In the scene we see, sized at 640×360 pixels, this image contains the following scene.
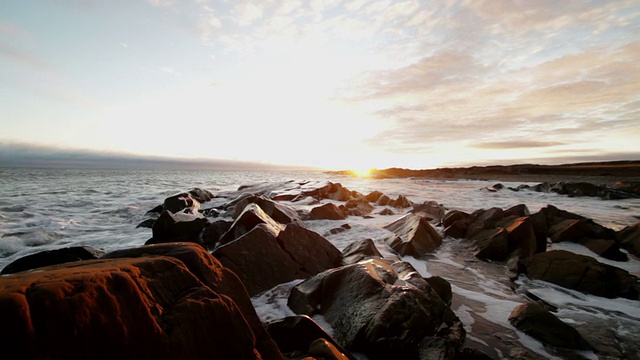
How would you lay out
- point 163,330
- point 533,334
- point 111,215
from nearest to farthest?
point 163,330 < point 533,334 < point 111,215

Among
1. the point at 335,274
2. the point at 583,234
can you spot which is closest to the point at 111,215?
the point at 335,274

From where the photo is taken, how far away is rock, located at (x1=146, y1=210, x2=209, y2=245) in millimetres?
8133

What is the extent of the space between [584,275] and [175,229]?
10002 mm

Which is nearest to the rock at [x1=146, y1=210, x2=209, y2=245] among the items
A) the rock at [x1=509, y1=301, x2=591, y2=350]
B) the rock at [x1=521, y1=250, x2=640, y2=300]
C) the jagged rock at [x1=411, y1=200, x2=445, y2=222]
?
the rock at [x1=509, y1=301, x2=591, y2=350]

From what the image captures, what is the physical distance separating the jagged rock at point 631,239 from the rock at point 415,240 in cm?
505

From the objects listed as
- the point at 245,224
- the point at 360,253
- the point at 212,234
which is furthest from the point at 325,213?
the point at 360,253

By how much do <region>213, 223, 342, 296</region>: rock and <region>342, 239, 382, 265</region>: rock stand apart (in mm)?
226

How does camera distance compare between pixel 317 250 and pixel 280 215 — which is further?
pixel 280 215

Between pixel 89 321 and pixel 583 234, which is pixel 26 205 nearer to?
pixel 89 321

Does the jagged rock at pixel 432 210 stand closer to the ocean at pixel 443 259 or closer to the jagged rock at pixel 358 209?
the ocean at pixel 443 259

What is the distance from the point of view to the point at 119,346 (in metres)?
1.90

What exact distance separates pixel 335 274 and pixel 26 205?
1925cm

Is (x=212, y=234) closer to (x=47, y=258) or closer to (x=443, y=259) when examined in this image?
(x=47, y=258)

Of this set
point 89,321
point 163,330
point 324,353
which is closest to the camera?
point 89,321
